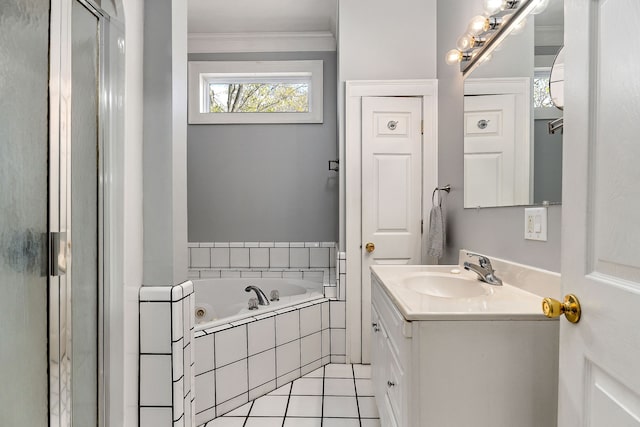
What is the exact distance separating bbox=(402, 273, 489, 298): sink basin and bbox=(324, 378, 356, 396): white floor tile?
0.94 metres

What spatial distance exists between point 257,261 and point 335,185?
3.33ft

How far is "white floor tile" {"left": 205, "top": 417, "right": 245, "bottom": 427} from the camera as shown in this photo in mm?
1790

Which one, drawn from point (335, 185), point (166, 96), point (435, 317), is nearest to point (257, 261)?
Answer: point (335, 185)

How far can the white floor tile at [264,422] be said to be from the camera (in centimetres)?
178


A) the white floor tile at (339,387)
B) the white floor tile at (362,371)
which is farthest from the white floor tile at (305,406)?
the white floor tile at (362,371)

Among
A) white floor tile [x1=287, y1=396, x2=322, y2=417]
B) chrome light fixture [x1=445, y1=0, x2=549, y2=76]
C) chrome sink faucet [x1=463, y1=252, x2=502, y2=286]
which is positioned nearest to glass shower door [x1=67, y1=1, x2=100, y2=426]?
white floor tile [x1=287, y1=396, x2=322, y2=417]

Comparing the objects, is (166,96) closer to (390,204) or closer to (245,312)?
(245,312)

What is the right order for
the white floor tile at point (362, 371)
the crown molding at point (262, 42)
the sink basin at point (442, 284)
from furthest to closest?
the crown molding at point (262, 42) < the white floor tile at point (362, 371) < the sink basin at point (442, 284)

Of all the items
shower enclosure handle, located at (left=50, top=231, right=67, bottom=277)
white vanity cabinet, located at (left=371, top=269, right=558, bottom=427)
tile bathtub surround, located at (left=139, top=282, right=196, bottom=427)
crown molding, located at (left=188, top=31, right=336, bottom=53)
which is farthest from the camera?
crown molding, located at (left=188, top=31, right=336, bottom=53)

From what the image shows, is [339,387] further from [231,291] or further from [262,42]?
[262,42]

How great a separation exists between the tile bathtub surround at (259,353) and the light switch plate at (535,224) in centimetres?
143

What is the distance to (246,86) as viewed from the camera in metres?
3.28

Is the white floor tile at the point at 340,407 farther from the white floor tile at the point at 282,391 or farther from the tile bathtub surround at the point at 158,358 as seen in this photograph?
the tile bathtub surround at the point at 158,358

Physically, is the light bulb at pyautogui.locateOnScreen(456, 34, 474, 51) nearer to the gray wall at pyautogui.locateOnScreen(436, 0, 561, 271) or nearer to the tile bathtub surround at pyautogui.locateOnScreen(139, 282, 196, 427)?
the gray wall at pyautogui.locateOnScreen(436, 0, 561, 271)
